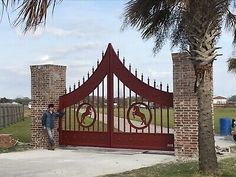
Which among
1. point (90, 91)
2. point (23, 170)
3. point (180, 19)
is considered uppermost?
point (180, 19)

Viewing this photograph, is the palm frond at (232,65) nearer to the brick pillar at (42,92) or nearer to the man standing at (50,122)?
the brick pillar at (42,92)

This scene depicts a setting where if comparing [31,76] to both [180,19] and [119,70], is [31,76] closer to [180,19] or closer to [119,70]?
[119,70]

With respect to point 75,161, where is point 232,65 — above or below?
above

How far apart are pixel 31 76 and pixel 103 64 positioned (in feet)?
A: 10.1

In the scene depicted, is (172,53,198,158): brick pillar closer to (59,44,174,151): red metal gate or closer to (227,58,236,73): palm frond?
(59,44,174,151): red metal gate

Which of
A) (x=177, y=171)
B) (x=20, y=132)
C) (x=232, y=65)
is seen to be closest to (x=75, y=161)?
(x=177, y=171)

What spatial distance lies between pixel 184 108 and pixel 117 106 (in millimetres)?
2962

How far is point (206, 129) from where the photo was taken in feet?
35.8

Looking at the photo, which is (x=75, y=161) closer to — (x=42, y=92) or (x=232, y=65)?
(x=42, y=92)

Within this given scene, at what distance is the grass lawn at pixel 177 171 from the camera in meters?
10.9

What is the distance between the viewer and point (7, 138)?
18.0 m

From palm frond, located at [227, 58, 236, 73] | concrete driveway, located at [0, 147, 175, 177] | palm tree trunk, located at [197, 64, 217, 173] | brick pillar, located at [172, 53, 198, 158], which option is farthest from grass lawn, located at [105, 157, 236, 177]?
palm frond, located at [227, 58, 236, 73]

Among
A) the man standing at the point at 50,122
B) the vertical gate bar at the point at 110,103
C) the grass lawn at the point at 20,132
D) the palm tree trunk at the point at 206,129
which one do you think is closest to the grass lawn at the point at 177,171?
the palm tree trunk at the point at 206,129

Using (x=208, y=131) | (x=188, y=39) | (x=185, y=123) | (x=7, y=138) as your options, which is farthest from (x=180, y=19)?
(x=7, y=138)
